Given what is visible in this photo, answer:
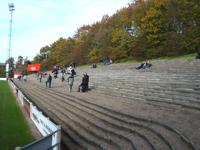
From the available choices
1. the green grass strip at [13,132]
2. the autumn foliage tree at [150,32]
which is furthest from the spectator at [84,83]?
the autumn foliage tree at [150,32]

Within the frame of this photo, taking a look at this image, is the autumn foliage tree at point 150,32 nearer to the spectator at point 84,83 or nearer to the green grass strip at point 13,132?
the spectator at point 84,83

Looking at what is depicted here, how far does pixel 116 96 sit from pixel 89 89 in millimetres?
6935

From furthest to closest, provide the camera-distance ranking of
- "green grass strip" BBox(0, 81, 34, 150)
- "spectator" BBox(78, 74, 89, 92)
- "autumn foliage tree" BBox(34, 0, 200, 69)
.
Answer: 1. "autumn foliage tree" BBox(34, 0, 200, 69)
2. "spectator" BBox(78, 74, 89, 92)
3. "green grass strip" BBox(0, 81, 34, 150)

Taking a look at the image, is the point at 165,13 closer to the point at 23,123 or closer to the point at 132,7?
the point at 132,7

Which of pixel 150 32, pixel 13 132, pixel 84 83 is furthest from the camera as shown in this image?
pixel 150 32

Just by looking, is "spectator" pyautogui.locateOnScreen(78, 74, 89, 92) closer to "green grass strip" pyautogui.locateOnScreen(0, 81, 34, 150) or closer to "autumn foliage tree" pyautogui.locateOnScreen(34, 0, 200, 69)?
"green grass strip" pyautogui.locateOnScreen(0, 81, 34, 150)

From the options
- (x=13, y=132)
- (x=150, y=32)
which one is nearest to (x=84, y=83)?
(x=13, y=132)

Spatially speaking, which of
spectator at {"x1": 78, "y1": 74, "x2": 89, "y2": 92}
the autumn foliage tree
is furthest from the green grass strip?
the autumn foliage tree

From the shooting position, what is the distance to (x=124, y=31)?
74.9m

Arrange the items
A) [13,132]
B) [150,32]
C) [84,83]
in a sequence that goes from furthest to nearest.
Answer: [150,32] → [84,83] → [13,132]

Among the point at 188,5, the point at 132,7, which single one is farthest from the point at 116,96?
the point at 132,7

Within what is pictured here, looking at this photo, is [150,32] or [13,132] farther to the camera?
[150,32]

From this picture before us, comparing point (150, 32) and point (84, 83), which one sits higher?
point (150, 32)

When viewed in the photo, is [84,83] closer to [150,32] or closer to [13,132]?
[13,132]
